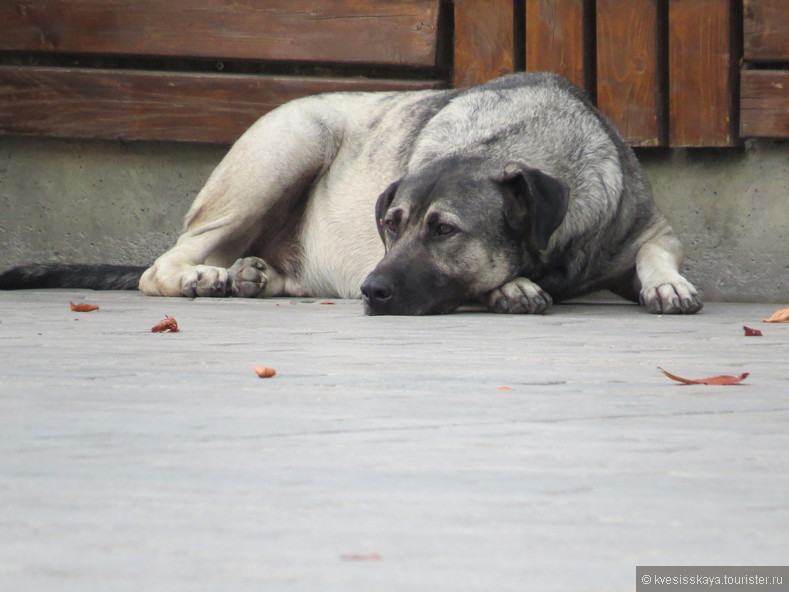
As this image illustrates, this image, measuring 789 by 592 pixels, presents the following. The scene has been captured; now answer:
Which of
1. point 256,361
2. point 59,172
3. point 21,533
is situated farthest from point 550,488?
point 59,172

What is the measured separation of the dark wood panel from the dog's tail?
6.22 feet

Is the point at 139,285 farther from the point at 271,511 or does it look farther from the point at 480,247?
the point at 271,511

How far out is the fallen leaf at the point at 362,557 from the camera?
1.19 m

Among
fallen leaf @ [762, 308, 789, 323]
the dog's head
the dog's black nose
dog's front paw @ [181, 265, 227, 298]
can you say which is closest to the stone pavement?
fallen leaf @ [762, 308, 789, 323]

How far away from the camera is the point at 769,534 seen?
4.25ft

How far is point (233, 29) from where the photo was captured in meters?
6.00

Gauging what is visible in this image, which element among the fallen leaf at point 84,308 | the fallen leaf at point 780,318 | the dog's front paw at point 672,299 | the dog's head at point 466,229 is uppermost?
the dog's head at point 466,229

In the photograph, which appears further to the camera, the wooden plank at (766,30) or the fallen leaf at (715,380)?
the wooden plank at (766,30)

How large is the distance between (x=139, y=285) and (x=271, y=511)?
427 cm

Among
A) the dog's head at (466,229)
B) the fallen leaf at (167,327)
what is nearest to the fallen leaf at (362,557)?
the fallen leaf at (167,327)

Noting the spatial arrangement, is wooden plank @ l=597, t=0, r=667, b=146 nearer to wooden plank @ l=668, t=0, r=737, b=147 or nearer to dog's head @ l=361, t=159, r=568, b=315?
wooden plank @ l=668, t=0, r=737, b=147

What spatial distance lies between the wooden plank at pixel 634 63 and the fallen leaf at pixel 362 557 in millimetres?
4720

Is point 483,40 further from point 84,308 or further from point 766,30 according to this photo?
point 84,308

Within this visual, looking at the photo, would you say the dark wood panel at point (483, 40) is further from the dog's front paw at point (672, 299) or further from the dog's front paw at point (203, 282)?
the dog's front paw at point (672, 299)
